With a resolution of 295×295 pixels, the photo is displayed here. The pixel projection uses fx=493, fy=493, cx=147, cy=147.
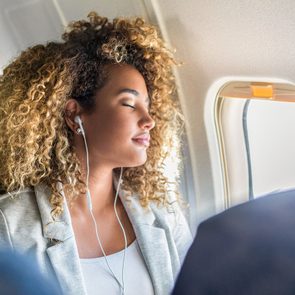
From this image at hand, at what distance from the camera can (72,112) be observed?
167 cm

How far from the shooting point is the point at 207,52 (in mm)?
1621

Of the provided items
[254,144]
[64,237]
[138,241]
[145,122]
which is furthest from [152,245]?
[254,144]

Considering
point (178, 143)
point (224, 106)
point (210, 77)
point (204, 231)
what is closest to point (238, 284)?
point (204, 231)

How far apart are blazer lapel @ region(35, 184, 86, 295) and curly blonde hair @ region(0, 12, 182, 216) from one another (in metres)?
0.04

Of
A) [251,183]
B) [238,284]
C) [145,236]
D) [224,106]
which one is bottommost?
[251,183]

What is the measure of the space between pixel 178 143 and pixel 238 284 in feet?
5.17

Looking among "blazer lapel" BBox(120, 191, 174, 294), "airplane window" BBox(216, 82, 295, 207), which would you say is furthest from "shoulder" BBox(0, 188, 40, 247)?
"airplane window" BBox(216, 82, 295, 207)

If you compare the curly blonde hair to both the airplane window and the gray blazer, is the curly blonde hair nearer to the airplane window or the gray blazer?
the gray blazer

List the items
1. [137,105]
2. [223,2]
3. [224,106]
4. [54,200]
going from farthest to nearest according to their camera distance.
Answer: [224,106] < [137,105] < [54,200] < [223,2]

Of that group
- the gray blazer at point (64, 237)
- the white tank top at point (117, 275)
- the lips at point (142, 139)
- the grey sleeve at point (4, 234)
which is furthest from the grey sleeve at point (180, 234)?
the grey sleeve at point (4, 234)

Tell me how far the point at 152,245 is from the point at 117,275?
16 cm

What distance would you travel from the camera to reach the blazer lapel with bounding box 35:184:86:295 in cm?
145

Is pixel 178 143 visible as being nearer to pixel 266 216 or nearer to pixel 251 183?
pixel 251 183

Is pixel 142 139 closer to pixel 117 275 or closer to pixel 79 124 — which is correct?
pixel 79 124
